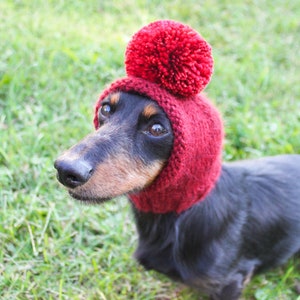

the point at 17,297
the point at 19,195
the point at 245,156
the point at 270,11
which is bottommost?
the point at 17,297

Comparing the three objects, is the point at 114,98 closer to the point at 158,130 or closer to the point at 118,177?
the point at 158,130

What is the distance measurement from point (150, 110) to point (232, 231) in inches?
42.7

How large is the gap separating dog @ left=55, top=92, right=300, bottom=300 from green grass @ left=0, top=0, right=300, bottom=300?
1.29 feet

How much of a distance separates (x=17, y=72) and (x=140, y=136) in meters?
2.65

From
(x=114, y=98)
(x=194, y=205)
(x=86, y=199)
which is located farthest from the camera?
(x=194, y=205)

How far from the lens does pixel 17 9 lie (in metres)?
5.64

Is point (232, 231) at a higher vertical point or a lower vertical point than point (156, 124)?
lower

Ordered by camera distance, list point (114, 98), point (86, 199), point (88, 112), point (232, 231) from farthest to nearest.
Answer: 1. point (88, 112)
2. point (232, 231)
3. point (114, 98)
4. point (86, 199)

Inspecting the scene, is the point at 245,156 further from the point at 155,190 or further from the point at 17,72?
the point at 17,72

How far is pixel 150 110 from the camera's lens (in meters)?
2.31

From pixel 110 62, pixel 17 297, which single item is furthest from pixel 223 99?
pixel 17 297

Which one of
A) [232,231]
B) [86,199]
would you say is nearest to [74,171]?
[86,199]

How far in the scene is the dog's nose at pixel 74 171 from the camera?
2.05 meters

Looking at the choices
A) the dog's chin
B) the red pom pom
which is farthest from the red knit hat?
the dog's chin
